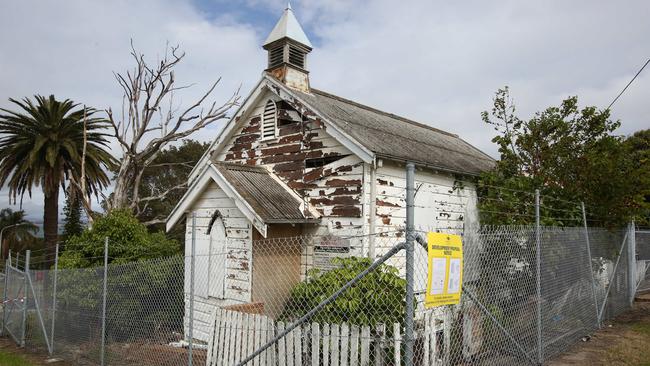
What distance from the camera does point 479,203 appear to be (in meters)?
12.8

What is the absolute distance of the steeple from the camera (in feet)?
40.7

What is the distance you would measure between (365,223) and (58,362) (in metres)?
6.18

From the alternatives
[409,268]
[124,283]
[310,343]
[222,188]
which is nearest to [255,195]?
[222,188]

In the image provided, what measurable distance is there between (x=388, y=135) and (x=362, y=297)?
5.53m

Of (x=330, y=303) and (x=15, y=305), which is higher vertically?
(x=330, y=303)

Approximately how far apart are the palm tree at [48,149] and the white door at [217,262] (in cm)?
1343

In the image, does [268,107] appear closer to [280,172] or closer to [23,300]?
[280,172]

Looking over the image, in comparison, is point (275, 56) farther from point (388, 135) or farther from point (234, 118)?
point (388, 135)

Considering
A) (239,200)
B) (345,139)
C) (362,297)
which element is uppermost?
(345,139)

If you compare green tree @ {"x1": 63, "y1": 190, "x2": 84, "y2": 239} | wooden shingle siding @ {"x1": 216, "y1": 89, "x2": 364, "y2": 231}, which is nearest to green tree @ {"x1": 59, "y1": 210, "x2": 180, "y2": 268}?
wooden shingle siding @ {"x1": 216, "y1": 89, "x2": 364, "y2": 231}

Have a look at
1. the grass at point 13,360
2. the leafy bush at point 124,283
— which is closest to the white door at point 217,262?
the leafy bush at point 124,283

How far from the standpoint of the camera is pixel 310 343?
6.41 metres

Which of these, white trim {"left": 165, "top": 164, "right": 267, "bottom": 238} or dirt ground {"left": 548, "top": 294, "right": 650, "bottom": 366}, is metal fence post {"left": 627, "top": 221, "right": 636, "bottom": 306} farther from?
white trim {"left": 165, "top": 164, "right": 267, "bottom": 238}

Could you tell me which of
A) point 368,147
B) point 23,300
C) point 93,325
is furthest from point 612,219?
point 23,300
